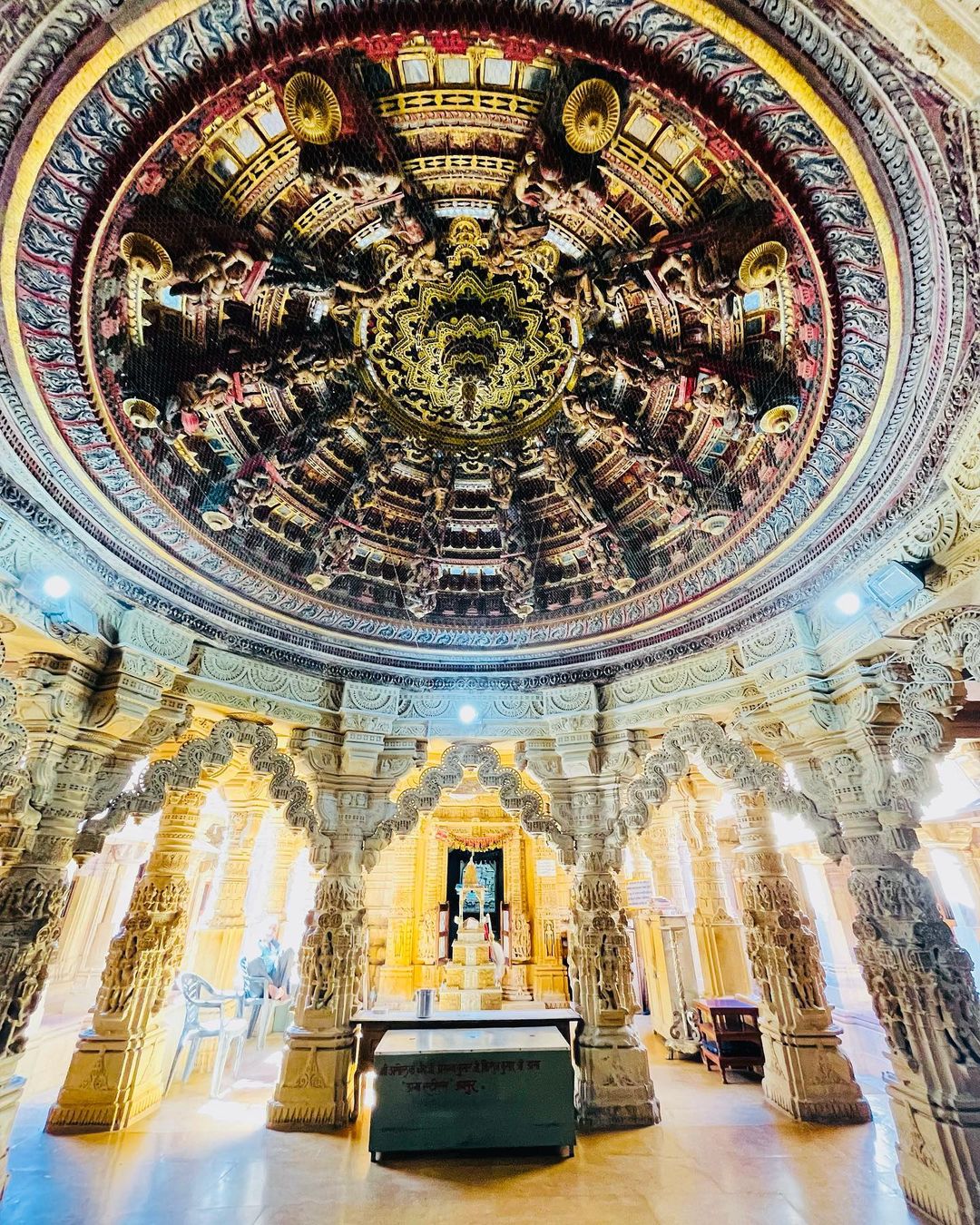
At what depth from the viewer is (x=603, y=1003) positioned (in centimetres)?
711

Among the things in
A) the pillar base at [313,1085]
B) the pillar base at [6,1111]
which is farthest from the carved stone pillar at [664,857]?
the pillar base at [6,1111]

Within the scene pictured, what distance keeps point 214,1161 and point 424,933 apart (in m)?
9.79

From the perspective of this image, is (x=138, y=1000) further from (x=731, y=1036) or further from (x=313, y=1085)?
(x=731, y=1036)

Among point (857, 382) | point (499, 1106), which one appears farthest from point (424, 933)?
point (857, 382)

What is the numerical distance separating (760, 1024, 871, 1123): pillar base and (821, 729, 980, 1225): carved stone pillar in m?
2.03

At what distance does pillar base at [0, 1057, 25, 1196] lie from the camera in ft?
15.9

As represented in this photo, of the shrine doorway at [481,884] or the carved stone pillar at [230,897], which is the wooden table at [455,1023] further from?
the shrine doorway at [481,884]

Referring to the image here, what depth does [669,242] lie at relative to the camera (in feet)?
14.8

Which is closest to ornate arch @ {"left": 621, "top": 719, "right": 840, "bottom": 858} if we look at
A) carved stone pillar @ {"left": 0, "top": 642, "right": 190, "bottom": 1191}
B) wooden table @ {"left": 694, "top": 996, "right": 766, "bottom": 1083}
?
wooden table @ {"left": 694, "top": 996, "right": 766, "bottom": 1083}

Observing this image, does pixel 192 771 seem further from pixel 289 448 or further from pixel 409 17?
pixel 409 17

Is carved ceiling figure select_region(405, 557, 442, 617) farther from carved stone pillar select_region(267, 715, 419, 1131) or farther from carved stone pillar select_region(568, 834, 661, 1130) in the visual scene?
carved stone pillar select_region(568, 834, 661, 1130)

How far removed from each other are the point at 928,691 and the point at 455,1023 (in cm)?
685

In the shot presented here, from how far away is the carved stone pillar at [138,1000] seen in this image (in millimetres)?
6844

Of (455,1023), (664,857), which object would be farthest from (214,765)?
(664,857)
